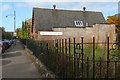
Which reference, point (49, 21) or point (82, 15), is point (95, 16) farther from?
point (49, 21)

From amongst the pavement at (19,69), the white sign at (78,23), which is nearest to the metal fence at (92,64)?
the pavement at (19,69)

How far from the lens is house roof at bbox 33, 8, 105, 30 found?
176ft

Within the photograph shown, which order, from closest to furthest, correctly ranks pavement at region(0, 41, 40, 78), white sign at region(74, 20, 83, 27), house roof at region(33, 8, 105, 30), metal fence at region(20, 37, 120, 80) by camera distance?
1. metal fence at region(20, 37, 120, 80)
2. pavement at region(0, 41, 40, 78)
3. house roof at region(33, 8, 105, 30)
4. white sign at region(74, 20, 83, 27)

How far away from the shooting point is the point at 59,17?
5803 centimetres

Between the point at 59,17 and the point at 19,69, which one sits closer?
the point at 19,69

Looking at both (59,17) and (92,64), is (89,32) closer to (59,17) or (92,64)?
(59,17)

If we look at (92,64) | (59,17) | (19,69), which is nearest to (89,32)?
(59,17)

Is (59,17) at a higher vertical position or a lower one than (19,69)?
higher

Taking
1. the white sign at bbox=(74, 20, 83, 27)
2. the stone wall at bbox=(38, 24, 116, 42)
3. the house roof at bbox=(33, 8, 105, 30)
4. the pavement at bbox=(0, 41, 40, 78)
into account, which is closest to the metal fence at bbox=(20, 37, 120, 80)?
the pavement at bbox=(0, 41, 40, 78)

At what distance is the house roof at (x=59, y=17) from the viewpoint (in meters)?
53.8

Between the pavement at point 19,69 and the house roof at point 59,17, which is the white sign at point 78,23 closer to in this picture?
the house roof at point 59,17

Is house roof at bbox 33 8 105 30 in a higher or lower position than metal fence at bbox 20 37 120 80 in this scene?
higher

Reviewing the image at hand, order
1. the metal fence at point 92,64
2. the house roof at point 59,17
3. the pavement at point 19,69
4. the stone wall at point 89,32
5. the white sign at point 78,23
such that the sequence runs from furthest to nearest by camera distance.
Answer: the white sign at point 78,23 → the house roof at point 59,17 → the stone wall at point 89,32 → the pavement at point 19,69 → the metal fence at point 92,64

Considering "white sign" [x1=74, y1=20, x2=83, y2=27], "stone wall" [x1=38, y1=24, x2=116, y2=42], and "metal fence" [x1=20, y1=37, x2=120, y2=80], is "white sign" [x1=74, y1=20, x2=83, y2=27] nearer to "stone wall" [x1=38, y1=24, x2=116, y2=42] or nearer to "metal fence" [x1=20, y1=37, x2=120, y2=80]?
"stone wall" [x1=38, y1=24, x2=116, y2=42]
